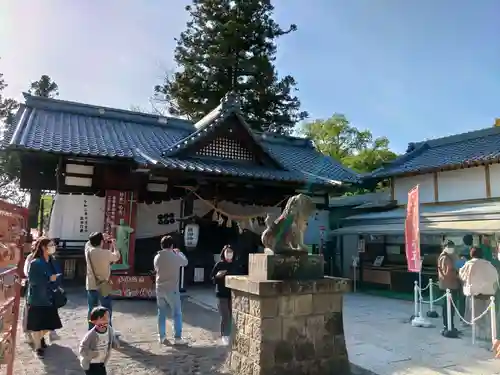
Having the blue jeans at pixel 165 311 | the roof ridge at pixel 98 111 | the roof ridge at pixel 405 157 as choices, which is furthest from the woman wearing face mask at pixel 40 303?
the roof ridge at pixel 405 157

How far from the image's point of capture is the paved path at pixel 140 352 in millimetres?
5609

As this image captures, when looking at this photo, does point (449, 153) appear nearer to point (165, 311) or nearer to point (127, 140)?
point (127, 140)

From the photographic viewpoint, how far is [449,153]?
17.1 m

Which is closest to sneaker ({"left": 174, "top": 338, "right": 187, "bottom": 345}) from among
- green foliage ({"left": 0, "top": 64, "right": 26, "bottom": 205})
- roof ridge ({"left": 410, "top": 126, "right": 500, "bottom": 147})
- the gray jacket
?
the gray jacket

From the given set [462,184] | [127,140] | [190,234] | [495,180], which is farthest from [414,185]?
[127,140]

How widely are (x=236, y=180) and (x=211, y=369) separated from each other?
24.8ft

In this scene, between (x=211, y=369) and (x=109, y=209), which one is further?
(x=109, y=209)

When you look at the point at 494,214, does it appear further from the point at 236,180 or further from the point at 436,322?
the point at 236,180

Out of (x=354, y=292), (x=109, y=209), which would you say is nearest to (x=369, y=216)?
(x=354, y=292)

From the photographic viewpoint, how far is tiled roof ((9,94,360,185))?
11945 mm

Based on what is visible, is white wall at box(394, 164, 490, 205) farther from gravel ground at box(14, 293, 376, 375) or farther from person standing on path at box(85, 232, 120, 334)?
person standing on path at box(85, 232, 120, 334)

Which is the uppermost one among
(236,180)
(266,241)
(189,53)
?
(189,53)

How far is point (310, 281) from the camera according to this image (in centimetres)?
549

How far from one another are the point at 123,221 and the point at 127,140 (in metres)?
3.33
